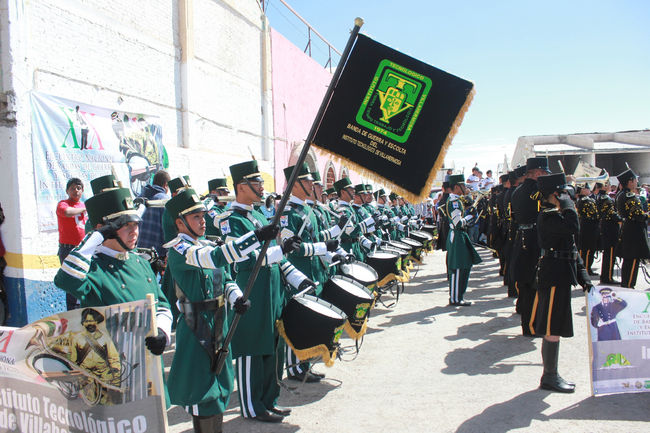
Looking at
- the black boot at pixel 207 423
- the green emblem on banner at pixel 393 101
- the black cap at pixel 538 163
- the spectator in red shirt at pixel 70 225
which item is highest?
the green emblem on banner at pixel 393 101

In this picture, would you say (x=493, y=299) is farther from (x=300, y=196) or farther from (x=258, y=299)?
(x=258, y=299)

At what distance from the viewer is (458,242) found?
28.5ft

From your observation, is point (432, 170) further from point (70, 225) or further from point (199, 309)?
point (70, 225)

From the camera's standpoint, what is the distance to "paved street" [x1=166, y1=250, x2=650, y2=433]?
4.05 metres

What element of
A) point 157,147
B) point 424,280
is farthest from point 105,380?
point 424,280

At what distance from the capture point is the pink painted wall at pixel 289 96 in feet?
48.6

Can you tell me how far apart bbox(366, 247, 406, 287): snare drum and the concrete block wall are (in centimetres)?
262

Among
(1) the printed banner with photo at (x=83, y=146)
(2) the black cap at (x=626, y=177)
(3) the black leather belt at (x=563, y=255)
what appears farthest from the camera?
(2) the black cap at (x=626, y=177)

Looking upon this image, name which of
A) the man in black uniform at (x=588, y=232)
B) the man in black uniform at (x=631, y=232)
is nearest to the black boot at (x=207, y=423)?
the man in black uniform at (x=631, y=232)

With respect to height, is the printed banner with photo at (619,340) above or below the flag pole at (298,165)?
below

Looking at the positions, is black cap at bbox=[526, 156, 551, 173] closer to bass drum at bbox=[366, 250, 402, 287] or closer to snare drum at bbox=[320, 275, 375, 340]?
bass drum at bbox=[366, 250, 402, 287]

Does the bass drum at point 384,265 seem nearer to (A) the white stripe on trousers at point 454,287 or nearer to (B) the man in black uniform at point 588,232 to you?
(A) the white stripe on trousers at point 454,287

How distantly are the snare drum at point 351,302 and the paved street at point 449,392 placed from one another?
0.68 meters

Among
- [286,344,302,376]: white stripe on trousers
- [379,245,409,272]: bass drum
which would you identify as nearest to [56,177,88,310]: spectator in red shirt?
[286,344,302,376]: white stripe on trousers
